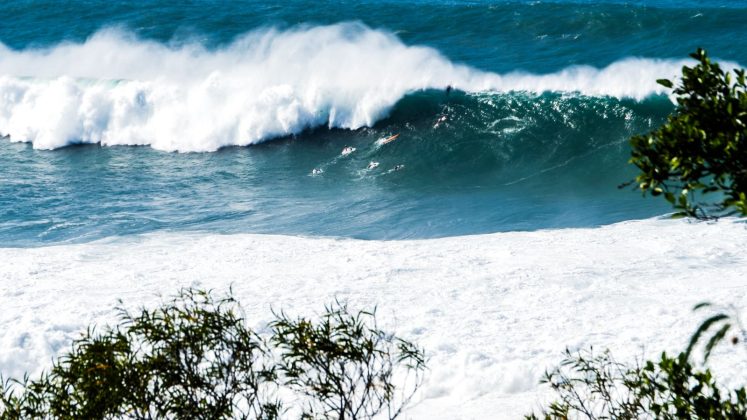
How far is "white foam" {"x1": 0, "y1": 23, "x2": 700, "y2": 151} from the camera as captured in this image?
22719mm

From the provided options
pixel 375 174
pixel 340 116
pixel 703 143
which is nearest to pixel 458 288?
pixel 703 143

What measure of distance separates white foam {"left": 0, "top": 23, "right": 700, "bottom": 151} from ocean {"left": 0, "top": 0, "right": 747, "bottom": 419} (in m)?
0.07

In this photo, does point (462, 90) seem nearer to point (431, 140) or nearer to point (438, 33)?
point (431, 140)

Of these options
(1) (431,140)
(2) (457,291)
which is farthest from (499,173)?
(2) (457,291)

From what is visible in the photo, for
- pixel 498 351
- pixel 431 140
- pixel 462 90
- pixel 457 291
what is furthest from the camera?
pixel 462 90

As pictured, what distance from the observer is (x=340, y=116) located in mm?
22656

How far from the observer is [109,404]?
5906mm

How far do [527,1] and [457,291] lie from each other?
68.9ft

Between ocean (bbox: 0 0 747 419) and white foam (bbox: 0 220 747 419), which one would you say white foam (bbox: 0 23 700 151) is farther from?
white foam (bbox: 0 220 747 419)

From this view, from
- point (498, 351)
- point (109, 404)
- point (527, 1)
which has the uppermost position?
point (527, 1)

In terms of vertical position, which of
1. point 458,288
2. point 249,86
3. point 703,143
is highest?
point 703,143

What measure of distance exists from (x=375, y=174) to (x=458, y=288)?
7.69 meters

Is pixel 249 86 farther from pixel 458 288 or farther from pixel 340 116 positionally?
pixel 458 288

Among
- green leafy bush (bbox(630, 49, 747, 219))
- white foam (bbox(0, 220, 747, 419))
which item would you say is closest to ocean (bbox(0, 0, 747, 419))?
white foam (bbox(0, 220, 747, 419))
